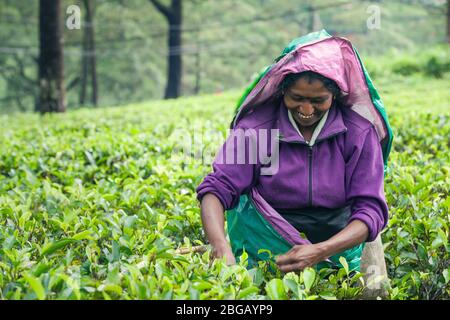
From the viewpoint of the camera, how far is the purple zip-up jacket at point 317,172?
2.62m

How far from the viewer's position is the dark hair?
255 cm

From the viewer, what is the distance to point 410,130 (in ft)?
19.5

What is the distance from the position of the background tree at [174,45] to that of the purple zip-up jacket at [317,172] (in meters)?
15.3

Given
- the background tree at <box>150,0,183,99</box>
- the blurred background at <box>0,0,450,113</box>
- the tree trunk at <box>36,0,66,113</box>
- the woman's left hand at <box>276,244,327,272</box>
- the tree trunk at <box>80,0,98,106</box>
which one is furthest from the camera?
the blurred background at <box>0,0,450,113</box>

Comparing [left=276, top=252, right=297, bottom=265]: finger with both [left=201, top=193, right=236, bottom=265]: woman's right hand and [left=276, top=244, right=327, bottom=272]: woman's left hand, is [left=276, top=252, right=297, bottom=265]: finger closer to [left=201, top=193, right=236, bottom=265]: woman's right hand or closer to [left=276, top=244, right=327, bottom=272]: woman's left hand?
[left=276, top=244, right=327, bottom=272]: woman's left hand

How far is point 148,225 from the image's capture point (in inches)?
123

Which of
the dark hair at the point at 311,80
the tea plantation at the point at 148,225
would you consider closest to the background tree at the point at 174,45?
the tea plantation at the point at 148,225

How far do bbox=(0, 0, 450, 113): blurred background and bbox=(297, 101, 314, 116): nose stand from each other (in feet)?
56.6

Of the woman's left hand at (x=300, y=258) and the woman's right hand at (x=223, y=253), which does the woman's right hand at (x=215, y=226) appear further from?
the woman's left hand at (x=300, y=258)

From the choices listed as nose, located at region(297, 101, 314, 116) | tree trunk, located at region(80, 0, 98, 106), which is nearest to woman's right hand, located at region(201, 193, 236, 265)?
nose, located at region(297, 101, 314, 116)

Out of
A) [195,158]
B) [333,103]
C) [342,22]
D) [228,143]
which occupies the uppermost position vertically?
[342,22]
